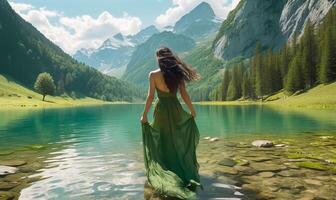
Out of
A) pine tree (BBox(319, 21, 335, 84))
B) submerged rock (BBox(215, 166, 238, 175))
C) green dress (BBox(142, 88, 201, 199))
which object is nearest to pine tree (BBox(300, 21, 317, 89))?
pine tree (BBox(319, 21, 335, 84))

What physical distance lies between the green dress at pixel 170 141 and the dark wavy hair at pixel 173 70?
0.50m

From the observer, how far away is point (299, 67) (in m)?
116

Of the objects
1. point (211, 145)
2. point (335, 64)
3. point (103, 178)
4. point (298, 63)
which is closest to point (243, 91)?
point (298, 63)

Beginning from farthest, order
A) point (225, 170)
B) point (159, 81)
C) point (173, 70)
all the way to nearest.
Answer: point (225, 170) < point (159, 81) < point (173, 70)

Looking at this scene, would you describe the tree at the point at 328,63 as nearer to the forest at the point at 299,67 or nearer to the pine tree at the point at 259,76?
the forest at the point at 299,67

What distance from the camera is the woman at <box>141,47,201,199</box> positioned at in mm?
12492

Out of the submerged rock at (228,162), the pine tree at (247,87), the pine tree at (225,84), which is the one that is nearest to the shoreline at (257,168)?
the submerged rock at (228,162)

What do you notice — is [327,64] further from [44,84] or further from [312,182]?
[44,84]

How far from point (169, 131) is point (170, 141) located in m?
0.36

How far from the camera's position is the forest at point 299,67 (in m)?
105

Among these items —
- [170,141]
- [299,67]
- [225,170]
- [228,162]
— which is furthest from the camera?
[299,67]

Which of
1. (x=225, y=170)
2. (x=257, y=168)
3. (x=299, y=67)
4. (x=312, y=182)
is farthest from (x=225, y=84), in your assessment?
(x=312, y=182)

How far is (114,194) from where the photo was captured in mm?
12625

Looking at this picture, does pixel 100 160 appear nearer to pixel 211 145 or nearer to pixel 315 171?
pixel 211 145
